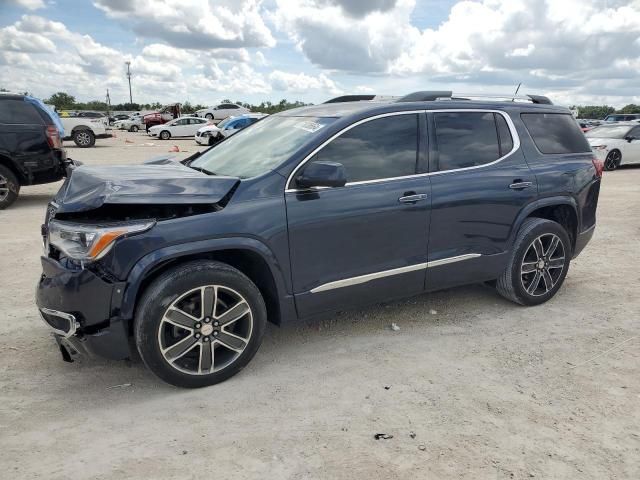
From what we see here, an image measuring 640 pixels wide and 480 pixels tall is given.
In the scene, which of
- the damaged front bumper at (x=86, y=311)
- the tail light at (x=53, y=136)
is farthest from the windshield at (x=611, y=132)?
the damaged front bumper at (x=86, y=311)

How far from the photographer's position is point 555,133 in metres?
4.79

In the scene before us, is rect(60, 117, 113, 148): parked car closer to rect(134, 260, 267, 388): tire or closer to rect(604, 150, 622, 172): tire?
rect(604, 150, 622, 172): tire

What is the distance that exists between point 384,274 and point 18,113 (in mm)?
7778

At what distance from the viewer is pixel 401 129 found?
3.93 m

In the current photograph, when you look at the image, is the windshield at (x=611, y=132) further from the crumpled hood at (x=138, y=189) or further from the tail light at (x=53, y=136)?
the crumpled hood at (x=138, y=189)

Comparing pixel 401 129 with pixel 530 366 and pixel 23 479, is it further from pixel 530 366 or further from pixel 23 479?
pixel 23 479

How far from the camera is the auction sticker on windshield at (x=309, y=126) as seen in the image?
377 centimetres

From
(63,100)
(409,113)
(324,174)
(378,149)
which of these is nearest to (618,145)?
(409,113)

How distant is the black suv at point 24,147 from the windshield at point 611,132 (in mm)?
14734

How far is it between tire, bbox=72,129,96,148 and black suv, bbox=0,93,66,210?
16.0m

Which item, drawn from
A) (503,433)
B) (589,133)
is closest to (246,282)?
(503,433)

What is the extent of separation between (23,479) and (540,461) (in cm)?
255

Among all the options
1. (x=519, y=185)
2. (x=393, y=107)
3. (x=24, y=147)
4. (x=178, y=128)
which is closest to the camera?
(x=393, y=107)

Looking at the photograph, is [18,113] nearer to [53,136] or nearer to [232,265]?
[53,136]
